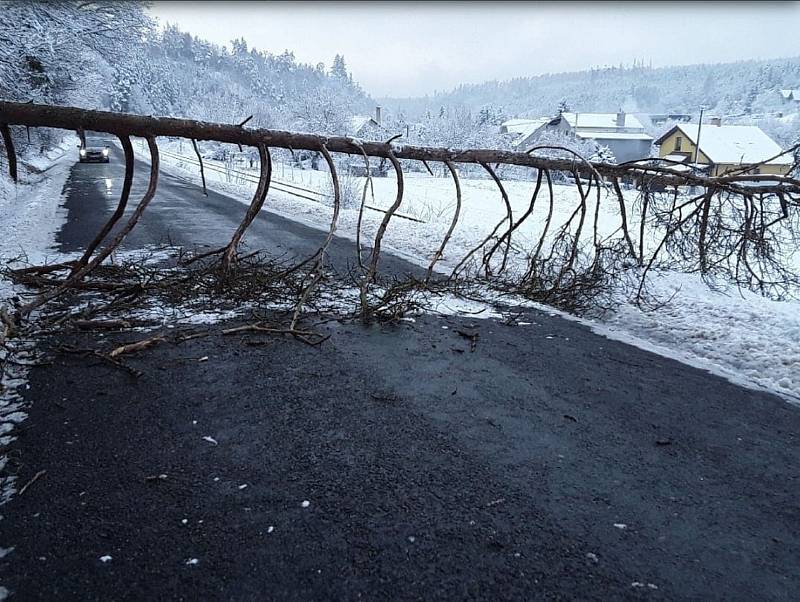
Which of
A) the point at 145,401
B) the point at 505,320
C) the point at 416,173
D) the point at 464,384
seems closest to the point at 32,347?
the point at 145,401

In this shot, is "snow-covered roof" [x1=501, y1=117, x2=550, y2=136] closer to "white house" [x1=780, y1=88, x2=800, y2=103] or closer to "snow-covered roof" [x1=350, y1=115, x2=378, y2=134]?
"snow-covered roof" [x1=350, y1=115, x2=378, y2=134]

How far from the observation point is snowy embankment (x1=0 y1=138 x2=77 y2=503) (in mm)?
3430

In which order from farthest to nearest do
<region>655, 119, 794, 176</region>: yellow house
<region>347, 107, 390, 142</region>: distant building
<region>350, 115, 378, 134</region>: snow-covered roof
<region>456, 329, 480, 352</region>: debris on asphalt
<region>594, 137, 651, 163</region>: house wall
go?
<region>594, 137, 651, 163</region>: house wall, <region>350, 115, 378, 134</region>: snow-covered roof, <region>347, 107, 390, 142</region>: distant building, <region>655, 119, 794, 176</region>: yellow house, <region>456, 329, 480, 352</region>: debris on asphalt

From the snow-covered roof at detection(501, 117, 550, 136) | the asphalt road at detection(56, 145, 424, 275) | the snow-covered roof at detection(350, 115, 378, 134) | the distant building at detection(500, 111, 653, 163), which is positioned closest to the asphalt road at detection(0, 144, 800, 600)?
the asphalt road at detection(56, 145, 424, 275)

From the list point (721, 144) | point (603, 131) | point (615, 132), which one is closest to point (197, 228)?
point (721, 144)

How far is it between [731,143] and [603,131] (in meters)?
23.1

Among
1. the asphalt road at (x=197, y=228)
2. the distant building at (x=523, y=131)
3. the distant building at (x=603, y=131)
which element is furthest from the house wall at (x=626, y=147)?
the asphalt road at (x=197, y=228)

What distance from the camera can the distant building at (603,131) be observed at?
7156cm

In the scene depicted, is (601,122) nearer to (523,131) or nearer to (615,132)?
(615,132)

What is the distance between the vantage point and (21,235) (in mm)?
10203

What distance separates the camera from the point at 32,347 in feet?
15.3

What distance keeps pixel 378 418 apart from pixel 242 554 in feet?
4.84

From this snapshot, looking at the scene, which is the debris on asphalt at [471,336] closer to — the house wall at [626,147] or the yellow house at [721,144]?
the yellow house at [721,144]

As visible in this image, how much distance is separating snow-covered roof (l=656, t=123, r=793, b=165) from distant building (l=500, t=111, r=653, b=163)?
8719mm
